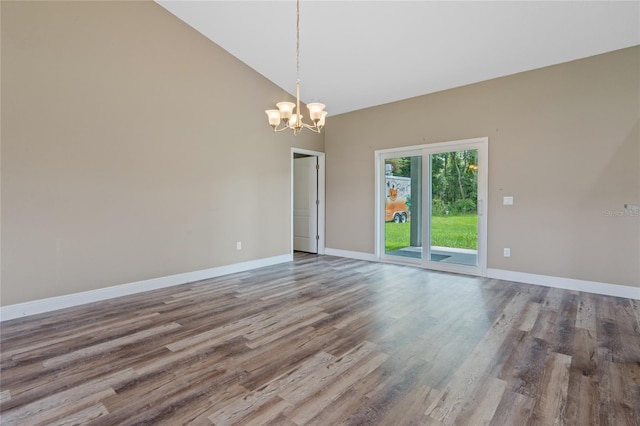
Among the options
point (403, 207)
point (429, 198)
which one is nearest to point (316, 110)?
point (429, 198)

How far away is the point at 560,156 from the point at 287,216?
177 inches

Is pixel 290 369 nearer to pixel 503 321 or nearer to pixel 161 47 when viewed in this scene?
pixel 503 321

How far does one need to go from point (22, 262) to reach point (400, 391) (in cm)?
400

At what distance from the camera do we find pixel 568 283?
4.23 meters

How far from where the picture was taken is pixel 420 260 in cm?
562

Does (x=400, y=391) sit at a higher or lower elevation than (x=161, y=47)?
lower

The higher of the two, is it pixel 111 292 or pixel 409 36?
pixel 409 36

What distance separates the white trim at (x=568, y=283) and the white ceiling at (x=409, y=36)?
2990mm

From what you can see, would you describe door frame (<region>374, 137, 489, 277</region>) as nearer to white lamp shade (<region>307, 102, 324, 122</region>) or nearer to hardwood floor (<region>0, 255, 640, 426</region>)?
hardwood floor (<region>0, 255, 640, 426</region>)

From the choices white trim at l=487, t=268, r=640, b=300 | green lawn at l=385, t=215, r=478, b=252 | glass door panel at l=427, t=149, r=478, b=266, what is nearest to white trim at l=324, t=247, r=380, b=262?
green lawn at l=385, t=215, r=478, b=252

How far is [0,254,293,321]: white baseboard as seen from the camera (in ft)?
10.8

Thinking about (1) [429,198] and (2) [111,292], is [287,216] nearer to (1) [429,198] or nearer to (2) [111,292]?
(1) [429,198]

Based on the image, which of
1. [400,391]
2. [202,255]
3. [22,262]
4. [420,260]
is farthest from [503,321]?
[22,262]

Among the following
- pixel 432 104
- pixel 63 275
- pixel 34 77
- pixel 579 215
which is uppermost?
pixel 432 104
